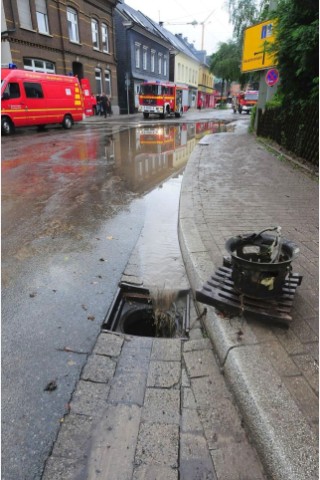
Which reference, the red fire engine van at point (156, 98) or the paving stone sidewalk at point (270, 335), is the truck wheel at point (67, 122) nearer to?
the red fire engine van at point (156, 98)

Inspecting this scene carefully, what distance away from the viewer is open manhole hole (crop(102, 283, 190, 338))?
295cm

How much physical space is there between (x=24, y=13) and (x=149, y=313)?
25.5 meters

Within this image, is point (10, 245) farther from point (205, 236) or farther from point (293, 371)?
point (293, 371)

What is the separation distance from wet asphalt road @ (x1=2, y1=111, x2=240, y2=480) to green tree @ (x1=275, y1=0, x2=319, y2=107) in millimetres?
4519

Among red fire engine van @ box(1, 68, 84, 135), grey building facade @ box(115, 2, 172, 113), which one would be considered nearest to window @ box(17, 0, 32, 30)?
red fire engine van @ box(1, 68, 84, 135)

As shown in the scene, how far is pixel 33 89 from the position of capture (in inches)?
647

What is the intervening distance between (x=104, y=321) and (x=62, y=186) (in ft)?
16.8

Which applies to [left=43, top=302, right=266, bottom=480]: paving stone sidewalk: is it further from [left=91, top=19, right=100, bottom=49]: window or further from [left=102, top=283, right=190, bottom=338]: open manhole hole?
[left=91, top=19, right=100, bottom=49]: window

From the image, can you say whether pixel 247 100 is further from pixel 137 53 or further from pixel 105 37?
pixel 105 37

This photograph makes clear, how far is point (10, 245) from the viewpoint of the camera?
170 inches

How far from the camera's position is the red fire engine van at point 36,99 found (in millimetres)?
15453

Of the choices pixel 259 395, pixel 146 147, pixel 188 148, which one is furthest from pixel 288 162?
pixel 259 395

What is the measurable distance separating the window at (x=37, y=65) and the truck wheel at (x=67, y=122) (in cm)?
599

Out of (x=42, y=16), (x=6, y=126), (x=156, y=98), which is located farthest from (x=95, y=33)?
(x=6, y=126)
